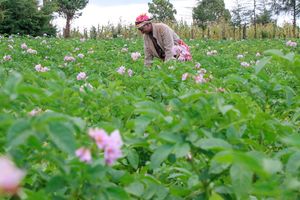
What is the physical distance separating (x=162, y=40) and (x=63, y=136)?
567 cm

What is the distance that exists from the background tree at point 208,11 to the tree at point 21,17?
30.0 m

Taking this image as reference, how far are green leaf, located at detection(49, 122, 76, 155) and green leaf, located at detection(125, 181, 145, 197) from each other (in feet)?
1.33

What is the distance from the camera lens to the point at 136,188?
1552 millimetres

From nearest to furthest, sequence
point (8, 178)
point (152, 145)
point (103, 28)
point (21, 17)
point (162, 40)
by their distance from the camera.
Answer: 1. point (8, 178)
2. point (152, 145)
3. point (162, 40)
4. point (21, 17)
5. point (103, 28)

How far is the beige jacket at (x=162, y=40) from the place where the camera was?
6598 millimetres

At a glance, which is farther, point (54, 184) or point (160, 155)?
point (160, 155)

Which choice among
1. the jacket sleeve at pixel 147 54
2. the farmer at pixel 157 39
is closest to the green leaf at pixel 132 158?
the farmer at pixel 157 39

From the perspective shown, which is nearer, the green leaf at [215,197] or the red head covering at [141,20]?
the green leaf at [215,197]

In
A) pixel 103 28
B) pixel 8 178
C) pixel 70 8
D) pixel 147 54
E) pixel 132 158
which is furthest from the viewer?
pixel 70 8

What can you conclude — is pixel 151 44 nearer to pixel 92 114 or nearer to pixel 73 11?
pixel 92 114

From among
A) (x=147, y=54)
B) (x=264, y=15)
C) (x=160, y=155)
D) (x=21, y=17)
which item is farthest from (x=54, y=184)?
(x=264, y=15)

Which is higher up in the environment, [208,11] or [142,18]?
[142,18]

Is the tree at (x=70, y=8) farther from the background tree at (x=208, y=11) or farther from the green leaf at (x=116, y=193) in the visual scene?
the green leaf at (x=116, y=193)

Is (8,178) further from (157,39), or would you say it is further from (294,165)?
(157,39)
